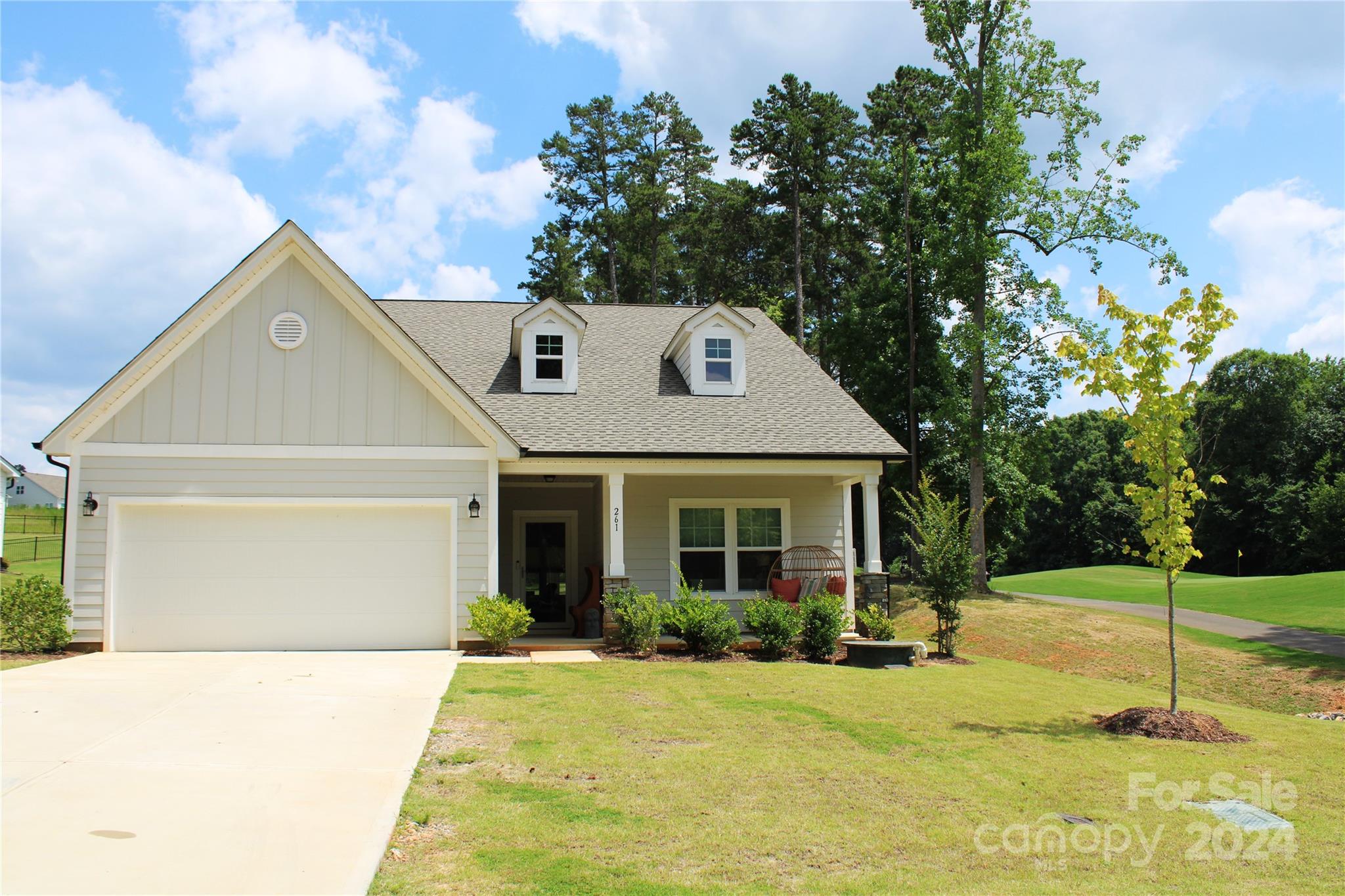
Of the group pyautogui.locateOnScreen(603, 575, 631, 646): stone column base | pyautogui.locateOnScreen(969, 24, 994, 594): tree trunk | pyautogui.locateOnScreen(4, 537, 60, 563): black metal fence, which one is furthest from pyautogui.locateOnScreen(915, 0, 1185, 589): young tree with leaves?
pyautogui.locateOnScreen(4, 537, 60, 563): black metal fence

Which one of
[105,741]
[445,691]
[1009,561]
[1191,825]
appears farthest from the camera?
[1009,561]

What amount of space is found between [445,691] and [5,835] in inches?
198

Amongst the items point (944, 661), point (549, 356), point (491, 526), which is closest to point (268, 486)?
point (491, 526)

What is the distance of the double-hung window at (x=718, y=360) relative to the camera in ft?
58.4

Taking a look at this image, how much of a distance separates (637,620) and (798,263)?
23.5 meters

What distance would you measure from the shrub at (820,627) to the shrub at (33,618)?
10289 millimetres

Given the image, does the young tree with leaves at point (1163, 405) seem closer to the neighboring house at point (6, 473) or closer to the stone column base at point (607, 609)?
the stone column base at point (607, 609)

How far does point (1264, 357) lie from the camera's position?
5503 cm

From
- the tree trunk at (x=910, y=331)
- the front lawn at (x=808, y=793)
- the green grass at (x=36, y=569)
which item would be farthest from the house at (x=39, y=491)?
the front lawn at (x=808, y=793)

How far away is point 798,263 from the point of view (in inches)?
1359

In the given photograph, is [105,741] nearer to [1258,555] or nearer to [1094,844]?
[1094,844]

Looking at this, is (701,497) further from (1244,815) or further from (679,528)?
(1244,815)

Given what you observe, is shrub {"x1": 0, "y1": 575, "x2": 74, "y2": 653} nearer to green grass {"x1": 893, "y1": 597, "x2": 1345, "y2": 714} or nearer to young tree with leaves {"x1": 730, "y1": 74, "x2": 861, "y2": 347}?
green grass {"x1": 893, "y1": 597, "x2": 1345, "y2": 714}

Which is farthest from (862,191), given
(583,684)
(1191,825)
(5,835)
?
(5,835)
